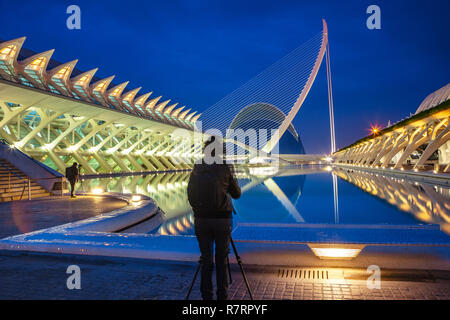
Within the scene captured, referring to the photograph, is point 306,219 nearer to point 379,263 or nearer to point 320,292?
point 379,263

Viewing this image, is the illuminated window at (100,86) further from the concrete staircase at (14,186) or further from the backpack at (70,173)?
the backpack at (70,173)

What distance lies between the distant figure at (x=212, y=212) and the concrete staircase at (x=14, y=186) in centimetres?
901

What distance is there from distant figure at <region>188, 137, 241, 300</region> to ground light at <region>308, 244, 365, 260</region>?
98 cm

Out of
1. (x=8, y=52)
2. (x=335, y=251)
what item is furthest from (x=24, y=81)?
(x=335, y=251)

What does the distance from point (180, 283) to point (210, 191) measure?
87 cm

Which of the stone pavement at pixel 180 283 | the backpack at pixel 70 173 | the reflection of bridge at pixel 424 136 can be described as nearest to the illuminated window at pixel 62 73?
the backpack at pixel 70 173

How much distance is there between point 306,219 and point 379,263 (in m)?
3.11

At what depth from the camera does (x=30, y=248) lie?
360 cm

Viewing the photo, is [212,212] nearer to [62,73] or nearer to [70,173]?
[70,173]

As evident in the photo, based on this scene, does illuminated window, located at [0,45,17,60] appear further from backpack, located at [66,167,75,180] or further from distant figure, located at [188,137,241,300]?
distant figure, located at [188,137,241,300]

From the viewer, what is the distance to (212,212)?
6.84 feet

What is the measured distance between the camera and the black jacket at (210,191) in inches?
81.8

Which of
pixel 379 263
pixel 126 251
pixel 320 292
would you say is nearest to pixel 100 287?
pixel 126 251

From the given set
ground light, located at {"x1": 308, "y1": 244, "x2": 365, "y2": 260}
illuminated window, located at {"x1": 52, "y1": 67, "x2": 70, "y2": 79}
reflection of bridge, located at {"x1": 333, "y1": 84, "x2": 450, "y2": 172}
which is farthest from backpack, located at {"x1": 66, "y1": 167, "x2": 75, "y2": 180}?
illuminated window, located at {"x1": 52, "y1": 67, "x2": 70, "y2": 79}
